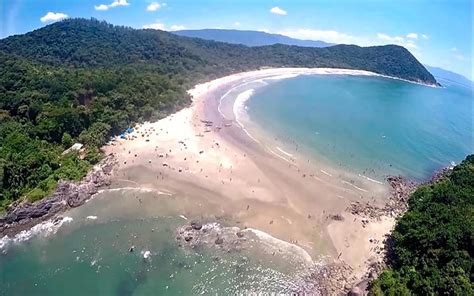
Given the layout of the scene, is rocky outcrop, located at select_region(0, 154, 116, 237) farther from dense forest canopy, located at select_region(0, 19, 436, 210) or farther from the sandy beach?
the sandy beach

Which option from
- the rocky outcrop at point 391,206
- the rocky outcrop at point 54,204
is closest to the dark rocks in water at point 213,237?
the rocky outcrop at point 54,204

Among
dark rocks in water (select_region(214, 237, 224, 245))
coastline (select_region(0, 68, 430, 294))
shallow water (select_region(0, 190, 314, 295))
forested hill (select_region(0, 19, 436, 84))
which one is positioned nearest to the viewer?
shallow water (select_region(0, 190, 314, 295))

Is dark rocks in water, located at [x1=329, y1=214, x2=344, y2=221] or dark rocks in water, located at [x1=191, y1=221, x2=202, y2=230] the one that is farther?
dark rocks in water, located at [x1=329, y1=214, x2=344, y2=221]

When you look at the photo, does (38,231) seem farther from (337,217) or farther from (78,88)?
(78,88)

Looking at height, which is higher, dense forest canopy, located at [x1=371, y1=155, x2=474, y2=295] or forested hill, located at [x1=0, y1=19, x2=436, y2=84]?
forested hill, located at [x1=0, y1=19, x2=436, y2=84]

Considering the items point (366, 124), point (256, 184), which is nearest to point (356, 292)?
point (256, 184)

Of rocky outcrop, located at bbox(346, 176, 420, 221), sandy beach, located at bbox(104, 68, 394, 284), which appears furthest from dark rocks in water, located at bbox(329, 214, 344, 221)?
rocky outcrop, located at bbox(346, 176, 420, 221)

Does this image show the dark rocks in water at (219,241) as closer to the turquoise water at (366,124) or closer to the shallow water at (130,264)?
the shallow water at (130,264)
